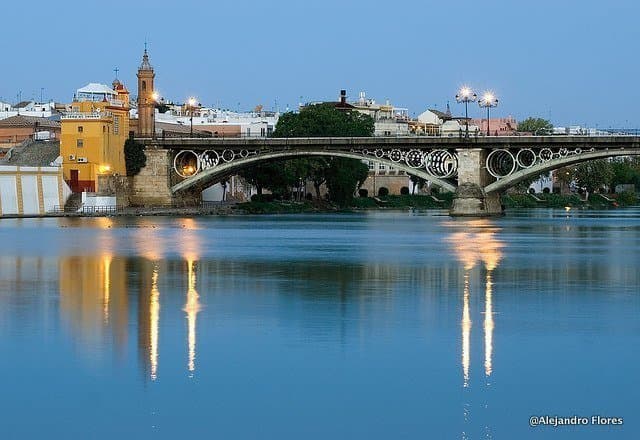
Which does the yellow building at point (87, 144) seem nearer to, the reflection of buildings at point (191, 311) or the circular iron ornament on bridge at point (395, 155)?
the circular iron ornament on bridge at point (395, 155)

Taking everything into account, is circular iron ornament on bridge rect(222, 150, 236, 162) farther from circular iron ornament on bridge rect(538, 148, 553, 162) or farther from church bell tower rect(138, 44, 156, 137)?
circular iron ornament on bridge rect(538, 148, 553, 162)

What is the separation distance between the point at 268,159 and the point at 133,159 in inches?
398

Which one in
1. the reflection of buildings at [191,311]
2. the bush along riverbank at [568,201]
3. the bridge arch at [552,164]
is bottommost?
the bush along riverbank at [568,201]

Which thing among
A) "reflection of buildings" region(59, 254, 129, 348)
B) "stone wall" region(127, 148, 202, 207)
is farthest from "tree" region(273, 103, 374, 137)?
"reflection of buildings" region(59, 254, 129, 348)

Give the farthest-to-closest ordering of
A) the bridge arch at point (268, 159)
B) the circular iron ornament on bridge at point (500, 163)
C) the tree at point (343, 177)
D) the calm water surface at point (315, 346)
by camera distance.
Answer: the tree at point (343, 177) → the bridge arch at point (268, 159) → the circular iron ornament on bridge at point (500, 163) → the calm water surface at point (315, 346)

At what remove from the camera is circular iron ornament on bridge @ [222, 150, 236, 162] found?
106250 millimetres

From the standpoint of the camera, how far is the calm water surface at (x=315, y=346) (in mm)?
19062

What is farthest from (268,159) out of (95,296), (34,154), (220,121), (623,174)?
(623,174)

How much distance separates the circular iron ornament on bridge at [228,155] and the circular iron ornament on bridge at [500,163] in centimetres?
1809

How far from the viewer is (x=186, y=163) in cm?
11144

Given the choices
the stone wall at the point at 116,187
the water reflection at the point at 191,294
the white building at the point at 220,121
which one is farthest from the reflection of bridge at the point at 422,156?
the white building at the point at 220,121

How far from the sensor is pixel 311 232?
74062 mm

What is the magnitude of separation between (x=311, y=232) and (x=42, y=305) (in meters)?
42.4

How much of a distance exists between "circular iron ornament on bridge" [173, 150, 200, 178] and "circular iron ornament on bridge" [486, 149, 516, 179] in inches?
842
